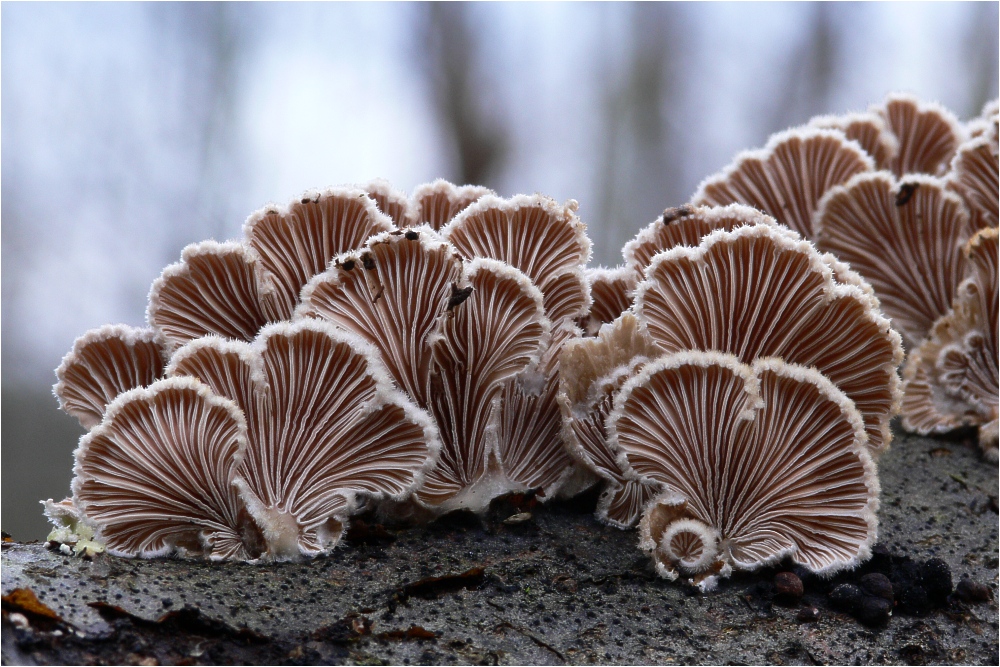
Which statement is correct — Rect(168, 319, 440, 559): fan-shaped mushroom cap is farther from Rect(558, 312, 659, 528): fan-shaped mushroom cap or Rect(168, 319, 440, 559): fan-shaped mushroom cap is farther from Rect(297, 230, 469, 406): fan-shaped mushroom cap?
Rect(558, 312, 659, 528): fan-shaped mushroom cap

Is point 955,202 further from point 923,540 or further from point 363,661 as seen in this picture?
point 363,661

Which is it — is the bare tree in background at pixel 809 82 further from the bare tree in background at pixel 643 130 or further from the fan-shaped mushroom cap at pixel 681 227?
the fan-shaped mushroom cap at pixel 681 227

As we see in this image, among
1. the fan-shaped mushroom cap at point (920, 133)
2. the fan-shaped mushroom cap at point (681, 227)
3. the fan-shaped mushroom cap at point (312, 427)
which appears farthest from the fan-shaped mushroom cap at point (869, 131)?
the fan-shaped mushroom cap at point (312, 427)

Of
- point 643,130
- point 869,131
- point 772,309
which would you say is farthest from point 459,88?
point 772,309

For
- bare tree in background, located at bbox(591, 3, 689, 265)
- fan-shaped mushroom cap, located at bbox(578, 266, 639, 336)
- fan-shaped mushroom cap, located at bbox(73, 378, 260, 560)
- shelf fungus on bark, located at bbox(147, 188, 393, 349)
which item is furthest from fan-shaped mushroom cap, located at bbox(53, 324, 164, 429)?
bare tree in background, located at bbox(591, 3, 689, 265)

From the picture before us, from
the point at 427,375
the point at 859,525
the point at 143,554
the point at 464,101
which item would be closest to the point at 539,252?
the point at 427,375

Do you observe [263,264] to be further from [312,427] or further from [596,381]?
[596,381]
